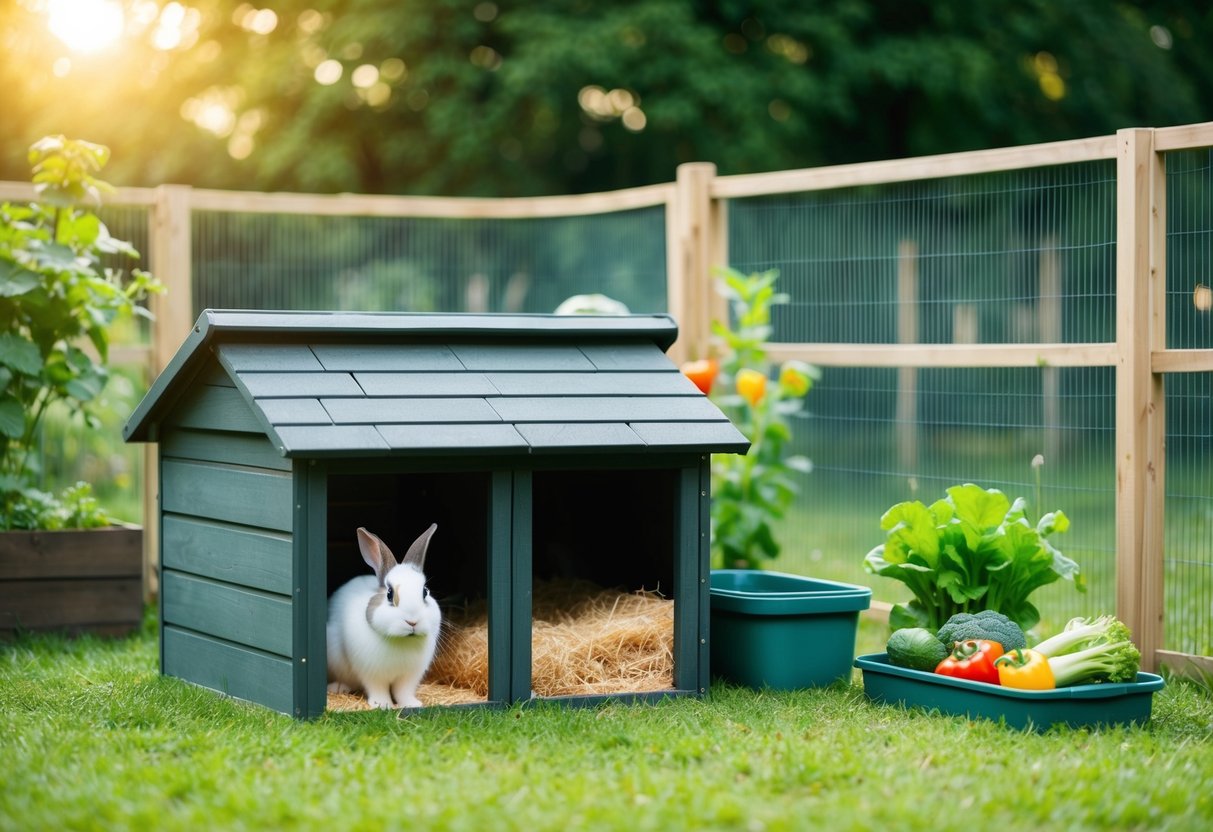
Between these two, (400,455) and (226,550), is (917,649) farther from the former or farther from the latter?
(226,550)

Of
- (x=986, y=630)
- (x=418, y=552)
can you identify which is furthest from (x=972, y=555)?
(x=418, y=552)

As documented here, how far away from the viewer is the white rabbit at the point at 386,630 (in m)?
4.71

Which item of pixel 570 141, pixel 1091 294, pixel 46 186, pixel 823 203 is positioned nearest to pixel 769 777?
pixel 1091 294

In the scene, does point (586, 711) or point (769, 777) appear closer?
point (769, 777)

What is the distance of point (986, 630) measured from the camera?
496cm

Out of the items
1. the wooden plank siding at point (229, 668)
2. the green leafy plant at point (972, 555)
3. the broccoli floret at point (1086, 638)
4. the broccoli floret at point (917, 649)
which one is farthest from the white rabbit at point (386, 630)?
the broccoli floret at point (1086, 638)

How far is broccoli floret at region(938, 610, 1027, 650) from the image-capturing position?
4.94 meters

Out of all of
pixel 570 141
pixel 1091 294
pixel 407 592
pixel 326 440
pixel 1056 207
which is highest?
pixel 570 141

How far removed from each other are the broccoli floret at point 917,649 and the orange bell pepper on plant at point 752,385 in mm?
2018

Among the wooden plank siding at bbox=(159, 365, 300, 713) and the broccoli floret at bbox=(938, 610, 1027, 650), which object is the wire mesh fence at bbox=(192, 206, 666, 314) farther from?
the broccoli floret at bbox=(938, 610, 1027, 650)

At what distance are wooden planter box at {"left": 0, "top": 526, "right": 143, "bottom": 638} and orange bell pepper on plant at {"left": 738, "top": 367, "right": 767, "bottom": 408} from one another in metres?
2.84

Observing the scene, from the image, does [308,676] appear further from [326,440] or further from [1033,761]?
[1033,761]

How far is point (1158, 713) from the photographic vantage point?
4.91m

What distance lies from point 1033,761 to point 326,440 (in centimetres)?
230
